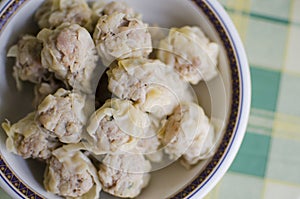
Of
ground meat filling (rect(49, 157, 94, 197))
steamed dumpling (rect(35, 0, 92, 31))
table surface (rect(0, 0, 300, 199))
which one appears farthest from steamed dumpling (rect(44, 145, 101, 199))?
table surface (rect(0, 0, 300, 199))

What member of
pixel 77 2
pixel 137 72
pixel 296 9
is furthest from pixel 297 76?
pixel 77 2

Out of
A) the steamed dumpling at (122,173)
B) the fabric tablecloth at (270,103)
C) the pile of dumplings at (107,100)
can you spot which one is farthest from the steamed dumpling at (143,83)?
the fabric tablecloth at (270,103)

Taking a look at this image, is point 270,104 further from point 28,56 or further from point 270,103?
point 28,56

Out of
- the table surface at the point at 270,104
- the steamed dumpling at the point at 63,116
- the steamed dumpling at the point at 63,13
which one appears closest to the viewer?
the steamed dumpling at the point at 63,116

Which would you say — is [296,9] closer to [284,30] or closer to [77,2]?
[284,30]

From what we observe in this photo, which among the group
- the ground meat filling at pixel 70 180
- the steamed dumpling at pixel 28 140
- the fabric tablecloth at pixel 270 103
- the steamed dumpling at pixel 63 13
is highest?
the steamed dumpling at pixel 63 13

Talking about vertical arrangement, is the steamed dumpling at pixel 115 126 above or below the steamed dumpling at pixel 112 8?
below

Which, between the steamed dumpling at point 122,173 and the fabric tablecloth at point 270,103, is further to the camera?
the fabric tablecloth at point 270,103

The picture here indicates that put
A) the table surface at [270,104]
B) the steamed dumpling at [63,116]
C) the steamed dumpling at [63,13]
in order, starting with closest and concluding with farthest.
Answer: the steamed dumpling at [63,116] < the steamed dumpling at [63,13] < the table surface at [270,104]

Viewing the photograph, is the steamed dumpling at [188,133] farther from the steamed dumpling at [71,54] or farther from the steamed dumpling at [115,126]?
the steamed dumpling at [71,54]
